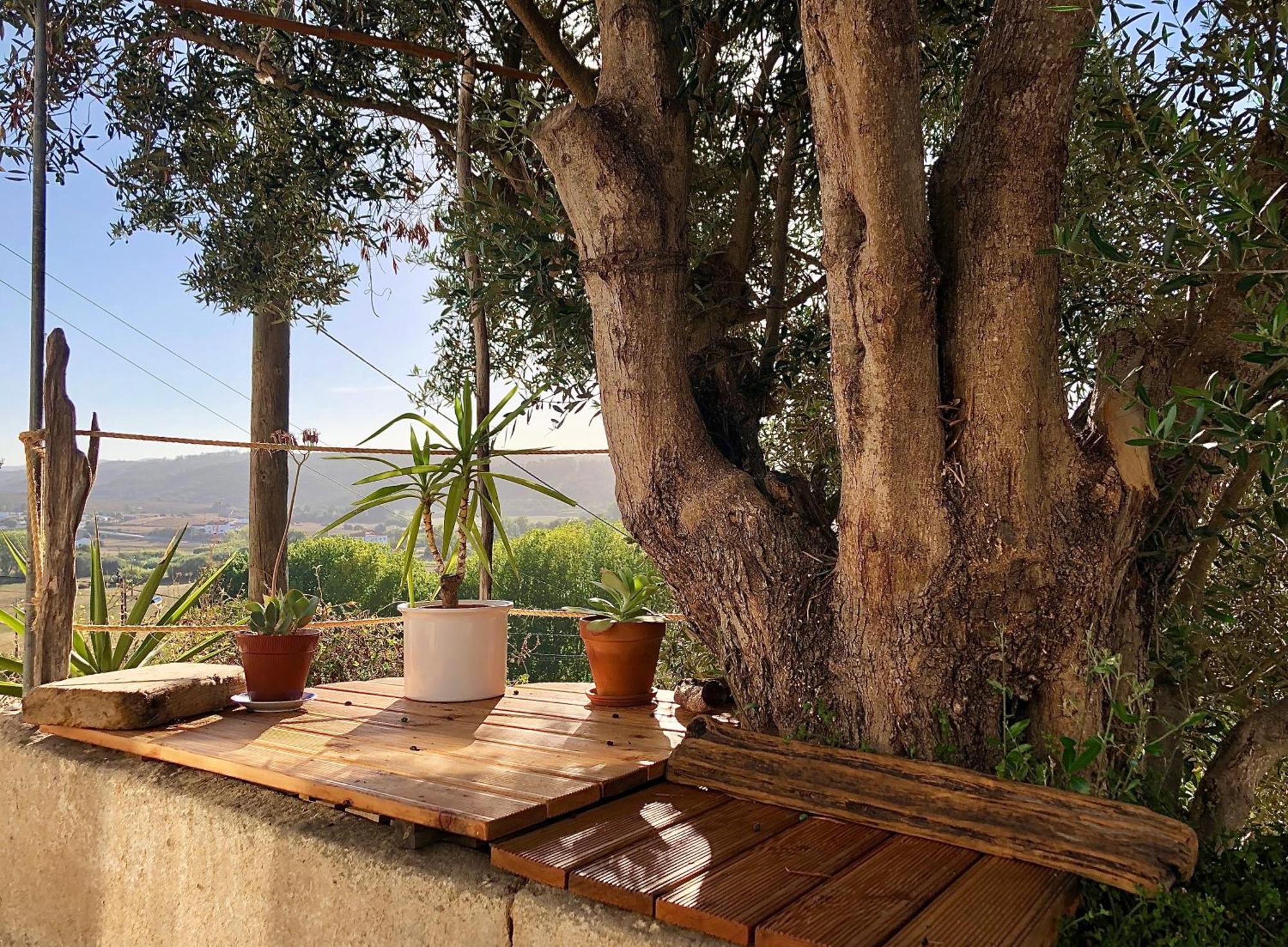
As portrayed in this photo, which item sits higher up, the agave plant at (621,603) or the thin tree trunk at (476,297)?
the thin tree trunk at (476,297)

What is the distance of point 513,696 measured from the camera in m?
4.11

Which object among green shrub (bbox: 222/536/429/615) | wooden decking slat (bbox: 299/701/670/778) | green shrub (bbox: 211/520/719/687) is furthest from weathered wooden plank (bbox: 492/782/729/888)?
green shrub (bbox: 222/536/429/615)

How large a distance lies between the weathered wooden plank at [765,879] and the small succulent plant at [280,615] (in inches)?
89.9

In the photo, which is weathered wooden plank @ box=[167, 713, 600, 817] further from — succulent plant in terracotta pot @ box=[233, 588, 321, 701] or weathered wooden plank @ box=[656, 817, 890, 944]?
weathered wooden plank @ box=[656, 817, 890, 944]

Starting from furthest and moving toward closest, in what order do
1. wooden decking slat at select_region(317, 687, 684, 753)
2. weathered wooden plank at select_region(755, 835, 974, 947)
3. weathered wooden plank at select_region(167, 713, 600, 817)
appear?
wooden decking slat at select_region(317, 687, 684, 753), weathered wooden plank at select_region(167, 713, 600, 817), weathered wooden plank at select_region(755, 835, 974, 947)

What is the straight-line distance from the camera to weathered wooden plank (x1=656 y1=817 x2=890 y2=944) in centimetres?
190

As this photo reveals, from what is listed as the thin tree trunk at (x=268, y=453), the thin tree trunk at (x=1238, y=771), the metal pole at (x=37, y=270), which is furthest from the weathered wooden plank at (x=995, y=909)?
the thin tree trunk at (x=268, y=453)

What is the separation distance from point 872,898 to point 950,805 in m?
0.44

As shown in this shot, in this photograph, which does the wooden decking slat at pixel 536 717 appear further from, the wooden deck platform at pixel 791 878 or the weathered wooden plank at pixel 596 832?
the wooden deck platform at pixel 791 878

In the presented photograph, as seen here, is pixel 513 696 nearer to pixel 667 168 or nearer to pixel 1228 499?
pixel 667 168

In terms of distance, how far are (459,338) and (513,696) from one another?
6.90ft

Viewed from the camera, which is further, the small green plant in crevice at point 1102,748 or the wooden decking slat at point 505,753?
the wooden decking slat at point 505,753

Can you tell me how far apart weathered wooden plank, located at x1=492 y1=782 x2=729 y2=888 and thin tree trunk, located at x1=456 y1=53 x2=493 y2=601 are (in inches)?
64.5

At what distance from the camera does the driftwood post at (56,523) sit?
12.4 ft
